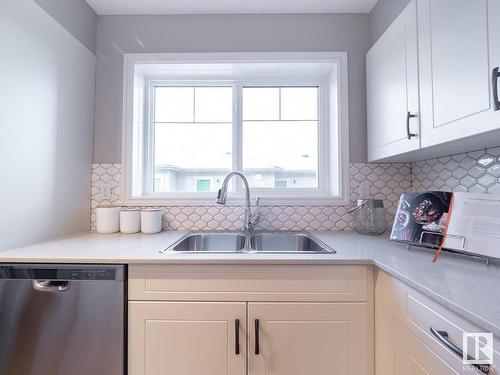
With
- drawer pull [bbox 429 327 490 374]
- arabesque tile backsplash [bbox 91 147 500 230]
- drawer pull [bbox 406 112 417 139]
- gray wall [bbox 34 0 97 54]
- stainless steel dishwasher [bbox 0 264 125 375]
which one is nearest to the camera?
drawer pull [bbox 429 327 490 374]

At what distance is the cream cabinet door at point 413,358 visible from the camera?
27.0 inches

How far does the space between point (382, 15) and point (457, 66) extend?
0.91 m

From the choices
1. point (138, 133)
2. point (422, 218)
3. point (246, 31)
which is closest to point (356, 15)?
point (246, 31)

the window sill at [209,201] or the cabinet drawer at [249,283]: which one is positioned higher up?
the window sill at [209,201]

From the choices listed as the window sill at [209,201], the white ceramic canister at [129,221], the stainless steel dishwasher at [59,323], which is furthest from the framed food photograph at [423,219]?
the white ceramic canister at [129,221]

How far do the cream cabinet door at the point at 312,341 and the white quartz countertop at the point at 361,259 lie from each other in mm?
225

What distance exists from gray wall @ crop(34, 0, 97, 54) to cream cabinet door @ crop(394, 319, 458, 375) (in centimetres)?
224

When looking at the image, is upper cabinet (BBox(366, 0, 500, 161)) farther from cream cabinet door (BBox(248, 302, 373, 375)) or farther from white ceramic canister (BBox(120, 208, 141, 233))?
white ceramic canister (BBox(120, 208, 141, 233))

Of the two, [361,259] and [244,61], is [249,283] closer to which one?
[361,259]

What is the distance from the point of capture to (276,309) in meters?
1.03

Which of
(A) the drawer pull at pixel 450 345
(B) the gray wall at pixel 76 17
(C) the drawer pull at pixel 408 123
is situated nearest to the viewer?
(A) the drawer pull at pixel 450 345

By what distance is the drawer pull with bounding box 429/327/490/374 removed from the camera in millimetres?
547

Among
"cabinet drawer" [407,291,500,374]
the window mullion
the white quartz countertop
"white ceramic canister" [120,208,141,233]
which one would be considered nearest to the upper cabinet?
the white quartz countertop

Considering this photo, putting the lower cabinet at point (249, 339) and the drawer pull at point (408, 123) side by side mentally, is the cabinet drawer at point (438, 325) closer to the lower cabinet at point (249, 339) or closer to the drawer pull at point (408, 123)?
the lower cabinet at point (249, 339)
